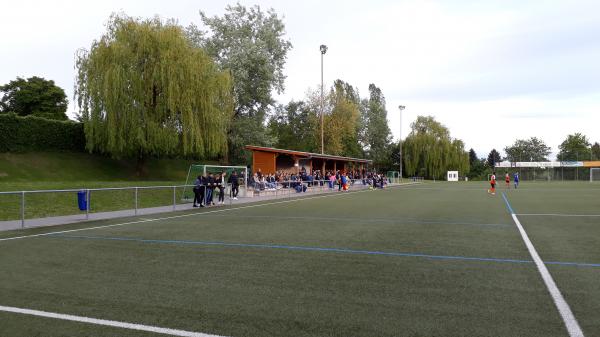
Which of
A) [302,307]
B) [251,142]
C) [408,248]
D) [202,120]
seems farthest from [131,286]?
[251,142]

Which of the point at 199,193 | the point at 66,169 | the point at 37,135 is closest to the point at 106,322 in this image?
the point at 199,193

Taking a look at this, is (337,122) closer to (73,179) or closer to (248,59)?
(248,59)

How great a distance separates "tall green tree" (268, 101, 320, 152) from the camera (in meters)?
65.1

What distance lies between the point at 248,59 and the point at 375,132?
155 feet

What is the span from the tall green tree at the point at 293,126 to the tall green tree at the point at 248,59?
21.1 metres

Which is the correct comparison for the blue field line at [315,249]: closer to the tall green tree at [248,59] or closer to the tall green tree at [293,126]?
the tall green tree at [248,59]

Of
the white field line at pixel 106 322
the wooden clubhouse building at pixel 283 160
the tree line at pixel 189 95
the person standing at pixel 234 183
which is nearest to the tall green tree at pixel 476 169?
the tree line at pixel 189 95

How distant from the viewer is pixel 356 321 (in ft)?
13.4

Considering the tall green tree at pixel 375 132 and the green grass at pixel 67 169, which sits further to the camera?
the tall green tree at pixel 375 132

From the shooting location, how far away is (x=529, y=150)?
138 metres

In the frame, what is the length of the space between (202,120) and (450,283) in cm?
2764

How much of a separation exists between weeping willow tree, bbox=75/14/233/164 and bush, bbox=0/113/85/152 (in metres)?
5.36

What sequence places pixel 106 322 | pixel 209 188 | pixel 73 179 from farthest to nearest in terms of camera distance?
pixel 73 179 → pixel 209 188 → pixel 106 322

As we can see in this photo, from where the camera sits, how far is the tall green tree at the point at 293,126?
65125mm
